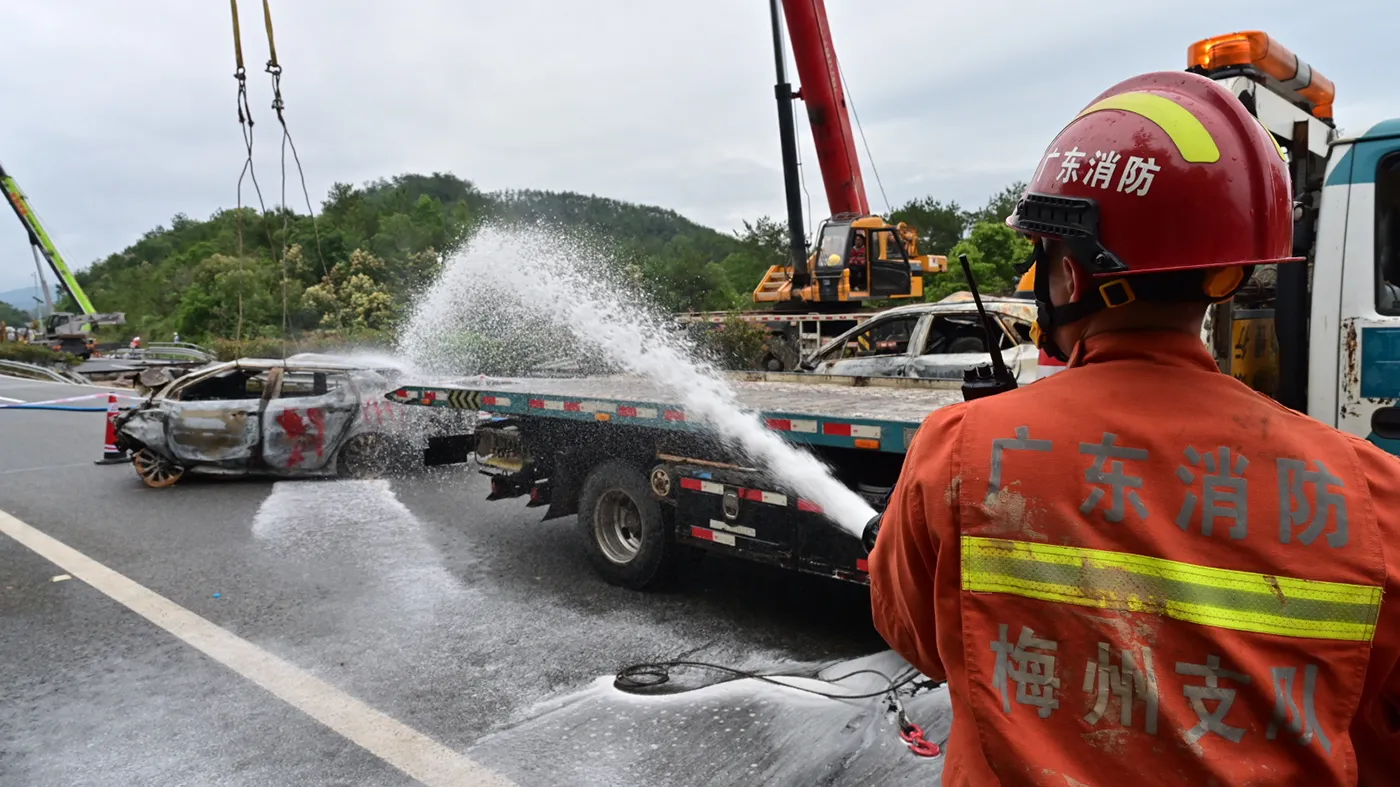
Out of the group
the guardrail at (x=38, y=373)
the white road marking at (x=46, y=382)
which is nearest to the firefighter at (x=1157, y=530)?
the white road marking at (x=46, y=382)

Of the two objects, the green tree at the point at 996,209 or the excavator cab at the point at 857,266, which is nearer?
the excavator cab at the point at 857,266

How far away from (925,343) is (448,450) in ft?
15.6

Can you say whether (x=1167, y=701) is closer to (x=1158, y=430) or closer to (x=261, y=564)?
(x=1158, y=430)

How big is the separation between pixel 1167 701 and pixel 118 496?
10.7 metres

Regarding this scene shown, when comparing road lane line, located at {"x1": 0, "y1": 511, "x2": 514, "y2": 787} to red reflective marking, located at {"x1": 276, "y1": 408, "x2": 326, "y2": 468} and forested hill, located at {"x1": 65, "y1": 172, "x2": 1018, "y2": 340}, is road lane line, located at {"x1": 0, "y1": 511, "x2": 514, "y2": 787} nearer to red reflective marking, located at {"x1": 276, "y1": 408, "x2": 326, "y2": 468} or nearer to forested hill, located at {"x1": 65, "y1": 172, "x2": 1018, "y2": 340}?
red reflective marking, located at {"x1": 276, "y1": 408, "x2": 326, "y2": 468}

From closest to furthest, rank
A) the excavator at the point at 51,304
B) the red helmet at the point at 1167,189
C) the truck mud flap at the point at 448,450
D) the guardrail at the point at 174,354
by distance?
the red helmet at the point at 1167,189, the truck mud flap at the point at 448,450, the guardrail at the point at 174,354, the excavator at the point at 51,304

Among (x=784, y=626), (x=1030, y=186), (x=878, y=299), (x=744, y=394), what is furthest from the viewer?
(x=878, y=299)

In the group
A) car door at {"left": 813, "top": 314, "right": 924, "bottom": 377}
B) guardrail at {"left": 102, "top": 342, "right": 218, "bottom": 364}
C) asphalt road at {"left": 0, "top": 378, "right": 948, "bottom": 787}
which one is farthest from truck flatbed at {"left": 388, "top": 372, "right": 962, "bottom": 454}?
guardrail at {"left": 102, "top": 342, "right": 218, "bottom": 364}

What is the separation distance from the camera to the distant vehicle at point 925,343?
8.35 meters

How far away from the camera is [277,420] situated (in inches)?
393

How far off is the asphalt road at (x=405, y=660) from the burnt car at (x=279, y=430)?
6.19 ft

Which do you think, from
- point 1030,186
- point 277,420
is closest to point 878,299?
point 277,420

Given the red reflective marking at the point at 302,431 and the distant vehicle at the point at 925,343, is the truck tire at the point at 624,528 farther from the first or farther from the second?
the red reflective marking at the point at 302,431

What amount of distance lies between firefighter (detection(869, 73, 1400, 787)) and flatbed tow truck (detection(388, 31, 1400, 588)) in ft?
9.33
